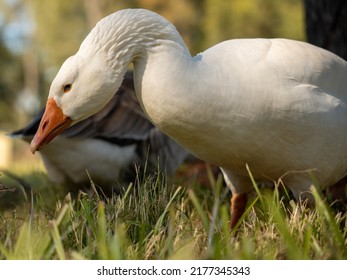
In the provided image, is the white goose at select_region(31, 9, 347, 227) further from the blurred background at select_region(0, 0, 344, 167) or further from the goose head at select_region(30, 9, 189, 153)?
the blurred background at select_region(0, 0, 344, 167)

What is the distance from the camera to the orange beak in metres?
2.86

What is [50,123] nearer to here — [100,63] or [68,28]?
[100,63]

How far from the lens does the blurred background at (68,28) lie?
24.3 metres

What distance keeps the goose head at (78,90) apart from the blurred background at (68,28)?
15811 mm

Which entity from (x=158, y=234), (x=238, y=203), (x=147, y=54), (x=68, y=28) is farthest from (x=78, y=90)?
(x=68, y=28)

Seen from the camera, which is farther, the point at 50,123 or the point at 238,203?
the point at 238,203

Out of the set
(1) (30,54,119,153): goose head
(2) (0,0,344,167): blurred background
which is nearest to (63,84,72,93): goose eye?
(1) (30,54,119,153): goose head

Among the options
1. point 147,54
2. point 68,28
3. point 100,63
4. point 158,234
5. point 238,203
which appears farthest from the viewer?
point 68,28

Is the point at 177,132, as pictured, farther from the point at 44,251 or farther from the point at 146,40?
the point at 44,251

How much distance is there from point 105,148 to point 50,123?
2.32m

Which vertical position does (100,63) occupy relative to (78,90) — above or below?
above

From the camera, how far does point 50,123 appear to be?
2883mm

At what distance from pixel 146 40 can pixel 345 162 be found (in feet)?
4.11

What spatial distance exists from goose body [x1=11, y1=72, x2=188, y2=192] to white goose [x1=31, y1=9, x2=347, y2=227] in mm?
2039
